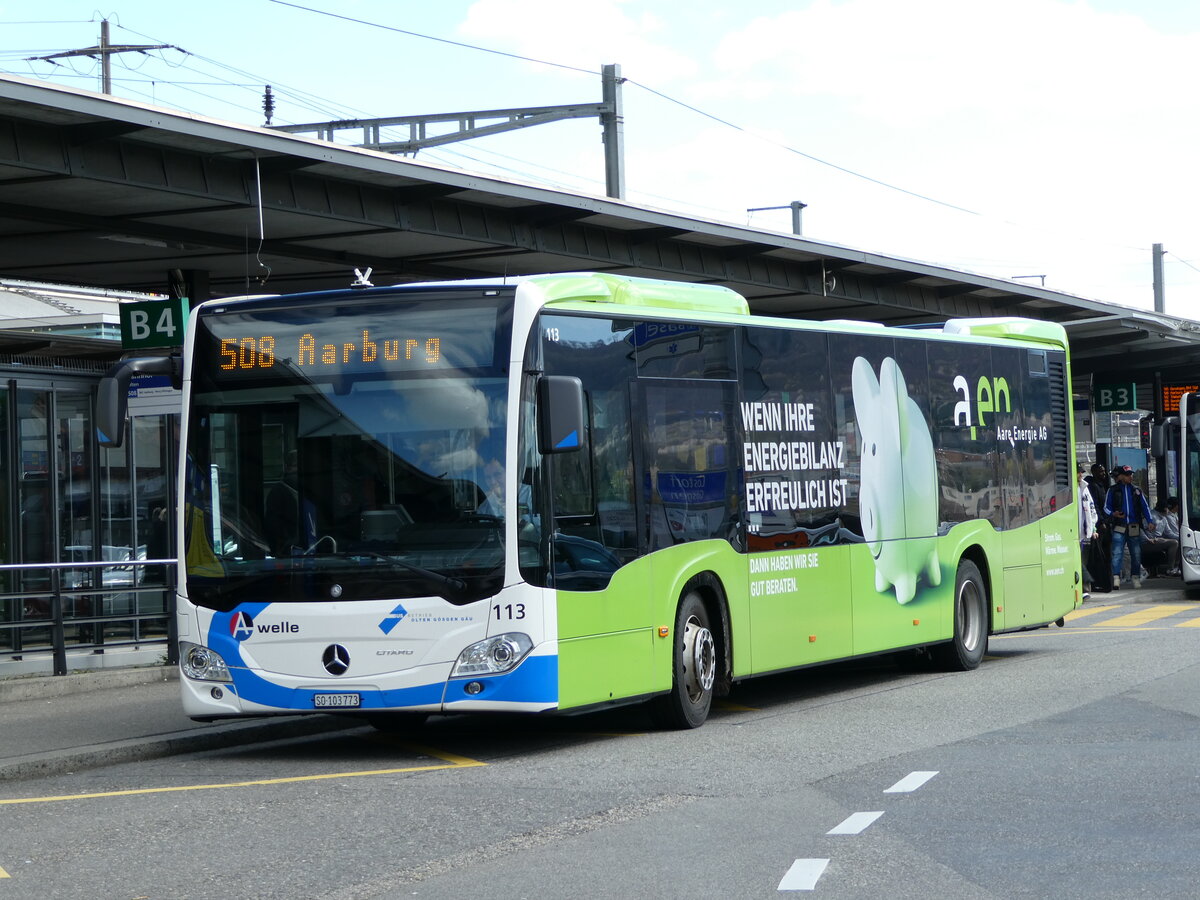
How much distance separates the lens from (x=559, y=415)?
1038 cm

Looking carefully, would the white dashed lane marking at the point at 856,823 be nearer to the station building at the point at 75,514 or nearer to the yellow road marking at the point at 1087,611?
the station building at the point at 75,514

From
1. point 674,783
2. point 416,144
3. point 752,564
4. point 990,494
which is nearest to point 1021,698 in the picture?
point 752,564

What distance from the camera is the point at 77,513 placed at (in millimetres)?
17781

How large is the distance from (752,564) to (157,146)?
675 centimetres

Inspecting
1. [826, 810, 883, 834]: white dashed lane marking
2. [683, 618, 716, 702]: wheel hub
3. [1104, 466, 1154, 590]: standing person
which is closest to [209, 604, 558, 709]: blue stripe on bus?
[683, 618, 716, 702]: wheel hub

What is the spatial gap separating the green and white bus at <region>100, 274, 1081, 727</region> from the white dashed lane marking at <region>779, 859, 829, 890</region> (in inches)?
137

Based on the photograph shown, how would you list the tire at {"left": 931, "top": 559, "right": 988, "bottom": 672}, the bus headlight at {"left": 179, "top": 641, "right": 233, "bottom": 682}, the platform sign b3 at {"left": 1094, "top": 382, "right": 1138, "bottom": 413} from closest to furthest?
Answer: the bus headlight at {"left": 179, "top": 641, "right": 233, "bottom": 682} < the tire at {"left": 931, "top": 559, "right": 988, "bottom": 672} < the platform sign b3 at {"left": 1094, "top": 382, "right": 1138, "bottom": 413}

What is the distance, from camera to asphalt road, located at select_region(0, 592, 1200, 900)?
7027 mm

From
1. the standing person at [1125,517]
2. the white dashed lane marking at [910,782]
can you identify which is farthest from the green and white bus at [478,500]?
the standing person at [1125,517]

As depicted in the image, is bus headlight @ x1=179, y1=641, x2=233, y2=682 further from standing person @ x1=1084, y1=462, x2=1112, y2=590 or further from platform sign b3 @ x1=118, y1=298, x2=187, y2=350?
standing person @ x1=1084, y1=462, x2=1112, y2=590

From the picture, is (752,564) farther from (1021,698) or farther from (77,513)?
(77,513)

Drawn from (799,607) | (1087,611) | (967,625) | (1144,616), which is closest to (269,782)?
(799,607)

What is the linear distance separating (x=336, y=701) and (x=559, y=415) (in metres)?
2.16

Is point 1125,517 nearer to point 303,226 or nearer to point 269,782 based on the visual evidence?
point 303,226
